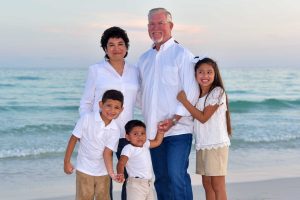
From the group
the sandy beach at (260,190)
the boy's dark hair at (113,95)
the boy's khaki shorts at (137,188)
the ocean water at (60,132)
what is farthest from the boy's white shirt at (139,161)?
the ocean water at (60,132)

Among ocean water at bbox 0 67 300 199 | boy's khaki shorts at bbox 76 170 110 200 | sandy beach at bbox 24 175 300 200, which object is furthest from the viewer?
ocean water at bbox 0 67 300 199

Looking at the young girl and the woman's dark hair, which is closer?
the woman's dark hair

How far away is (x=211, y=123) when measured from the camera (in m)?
4.59

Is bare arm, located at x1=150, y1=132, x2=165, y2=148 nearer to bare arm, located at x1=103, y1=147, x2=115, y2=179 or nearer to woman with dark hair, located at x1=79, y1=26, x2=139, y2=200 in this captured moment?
woman with dark hair, located at x1=79, y1=26, x2=139, y2=200

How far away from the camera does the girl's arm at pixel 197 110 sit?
4461 millimetres

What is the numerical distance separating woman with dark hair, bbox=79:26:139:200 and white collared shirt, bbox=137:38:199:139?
0.51 ft

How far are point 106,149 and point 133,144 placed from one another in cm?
Result: 25

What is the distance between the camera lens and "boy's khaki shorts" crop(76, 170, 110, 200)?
4.32m

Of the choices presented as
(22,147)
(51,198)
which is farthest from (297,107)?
(51,198)

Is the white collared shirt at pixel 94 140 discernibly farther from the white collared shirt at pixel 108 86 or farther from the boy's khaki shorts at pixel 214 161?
the boy's khaki shorts at pixel 214 161

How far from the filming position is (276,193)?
263 inches

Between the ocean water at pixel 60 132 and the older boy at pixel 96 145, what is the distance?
2591mm

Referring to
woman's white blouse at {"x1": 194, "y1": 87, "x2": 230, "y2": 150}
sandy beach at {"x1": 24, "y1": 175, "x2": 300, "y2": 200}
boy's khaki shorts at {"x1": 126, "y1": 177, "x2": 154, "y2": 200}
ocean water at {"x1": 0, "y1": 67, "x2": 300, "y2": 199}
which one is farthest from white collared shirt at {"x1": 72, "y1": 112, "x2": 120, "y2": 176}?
ocean water at {"x1": 0, "y1": 67, "x2": 300, "y2": 199}

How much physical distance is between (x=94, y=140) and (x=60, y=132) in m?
9.73
